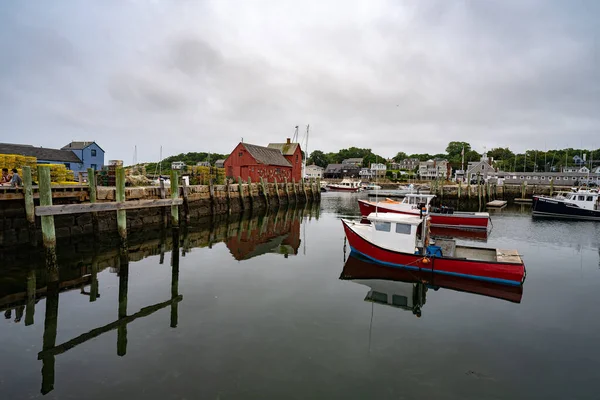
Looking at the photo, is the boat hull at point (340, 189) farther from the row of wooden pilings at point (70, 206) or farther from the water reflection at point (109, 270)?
the row of wooden pilings at point (70, 206)

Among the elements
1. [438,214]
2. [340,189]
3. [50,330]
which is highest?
[340,189]

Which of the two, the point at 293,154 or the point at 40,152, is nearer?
the point at 40,152

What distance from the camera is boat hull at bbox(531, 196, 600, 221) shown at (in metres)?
33.4

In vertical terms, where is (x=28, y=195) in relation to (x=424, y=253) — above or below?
above

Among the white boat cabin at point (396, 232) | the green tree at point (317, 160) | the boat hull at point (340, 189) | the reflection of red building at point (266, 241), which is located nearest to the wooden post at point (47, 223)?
the reflection of red building at point (266, 241)

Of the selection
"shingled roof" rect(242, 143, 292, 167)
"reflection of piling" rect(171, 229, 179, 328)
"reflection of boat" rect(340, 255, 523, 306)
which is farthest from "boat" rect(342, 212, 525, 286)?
"shingled roof" rect(242, 143, 292, 167)

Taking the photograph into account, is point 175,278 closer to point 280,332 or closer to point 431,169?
point 280,332

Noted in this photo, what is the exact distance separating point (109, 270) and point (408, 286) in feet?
39.0

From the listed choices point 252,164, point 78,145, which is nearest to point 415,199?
point 252,164

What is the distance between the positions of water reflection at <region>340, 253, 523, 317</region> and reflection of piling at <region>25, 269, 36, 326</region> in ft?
32.6

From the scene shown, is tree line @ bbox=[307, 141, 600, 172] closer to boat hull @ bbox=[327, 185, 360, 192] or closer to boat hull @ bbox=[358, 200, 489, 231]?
boat hull @ bbox=[327, 185, 360, 192]

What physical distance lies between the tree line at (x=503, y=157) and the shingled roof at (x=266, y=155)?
48718 mm

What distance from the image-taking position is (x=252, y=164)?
44.9 meters

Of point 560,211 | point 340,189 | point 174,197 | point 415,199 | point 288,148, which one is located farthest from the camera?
point 340,189
